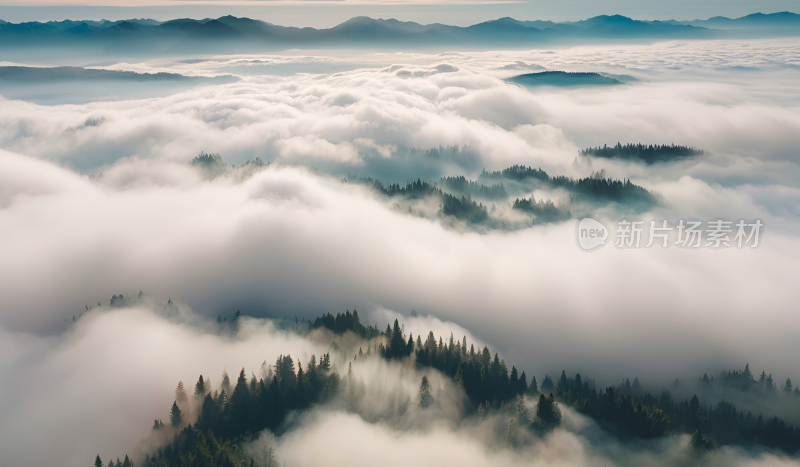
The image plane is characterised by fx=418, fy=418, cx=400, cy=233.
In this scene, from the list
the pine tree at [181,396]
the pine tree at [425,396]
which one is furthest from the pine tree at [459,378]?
the pine tree at [181,396]

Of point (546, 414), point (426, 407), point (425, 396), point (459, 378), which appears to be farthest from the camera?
point (459, 378)

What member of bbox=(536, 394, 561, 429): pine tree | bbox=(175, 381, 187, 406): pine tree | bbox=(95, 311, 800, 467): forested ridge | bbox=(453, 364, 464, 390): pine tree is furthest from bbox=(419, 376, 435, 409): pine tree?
bbox=(175, 381, 187, 406): pine tree

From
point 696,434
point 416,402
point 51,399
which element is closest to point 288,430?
point 416,402

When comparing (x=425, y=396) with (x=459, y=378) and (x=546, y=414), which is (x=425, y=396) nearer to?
(x=459, y=378)

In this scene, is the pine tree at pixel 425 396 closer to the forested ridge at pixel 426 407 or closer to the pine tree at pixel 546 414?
the forested ridge at pixel 426 407

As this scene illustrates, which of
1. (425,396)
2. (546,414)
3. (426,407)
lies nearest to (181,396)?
(425,396)

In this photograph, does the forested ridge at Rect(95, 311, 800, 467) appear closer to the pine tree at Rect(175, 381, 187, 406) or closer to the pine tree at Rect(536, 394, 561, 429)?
the pine tree at Rect(536, 394, 561, 429)
